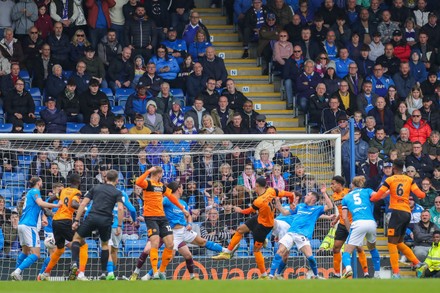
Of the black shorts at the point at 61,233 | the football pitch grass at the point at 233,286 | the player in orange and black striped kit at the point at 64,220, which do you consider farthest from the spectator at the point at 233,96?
the football pitch grass at the point at 233,286

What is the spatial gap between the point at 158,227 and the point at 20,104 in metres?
5.45

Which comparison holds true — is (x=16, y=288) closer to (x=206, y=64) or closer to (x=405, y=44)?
(x=206, y=64)

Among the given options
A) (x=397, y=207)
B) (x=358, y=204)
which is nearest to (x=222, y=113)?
(x=358, y=204)

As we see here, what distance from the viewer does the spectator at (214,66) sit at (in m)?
27.5

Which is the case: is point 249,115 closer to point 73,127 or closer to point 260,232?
point 73,127

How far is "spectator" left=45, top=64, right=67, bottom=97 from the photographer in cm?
2627

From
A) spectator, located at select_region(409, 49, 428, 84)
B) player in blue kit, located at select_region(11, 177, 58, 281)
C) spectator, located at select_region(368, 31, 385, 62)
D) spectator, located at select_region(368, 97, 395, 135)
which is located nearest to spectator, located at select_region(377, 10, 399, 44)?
spectator, located at select_region(368, 31, 385, 62)

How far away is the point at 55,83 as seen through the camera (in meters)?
26.3

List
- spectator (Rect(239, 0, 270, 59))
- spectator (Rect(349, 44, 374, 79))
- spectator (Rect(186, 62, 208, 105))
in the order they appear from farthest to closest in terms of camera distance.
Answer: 1. spectator (Rect(349, 44, 374, 79))
2. spectator (Rect(239, 0, 270, 59))
3. spectator (Rect(186, 62, 208, 105))

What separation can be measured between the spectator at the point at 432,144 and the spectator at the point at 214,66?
4385mm

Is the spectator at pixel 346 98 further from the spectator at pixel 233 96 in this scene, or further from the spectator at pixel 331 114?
the spectator at pixel 233 96

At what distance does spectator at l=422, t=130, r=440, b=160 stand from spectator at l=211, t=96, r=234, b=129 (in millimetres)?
4104

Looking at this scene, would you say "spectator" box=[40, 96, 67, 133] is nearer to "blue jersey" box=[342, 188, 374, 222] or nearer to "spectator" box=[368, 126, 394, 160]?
"spectator" box=[368, 126, 394, 160]

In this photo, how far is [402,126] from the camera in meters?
27.7
